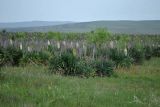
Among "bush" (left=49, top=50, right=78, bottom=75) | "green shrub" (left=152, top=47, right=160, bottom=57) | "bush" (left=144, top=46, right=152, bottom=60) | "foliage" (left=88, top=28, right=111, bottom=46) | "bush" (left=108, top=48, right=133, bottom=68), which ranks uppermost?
"foliage" (left=88, top=28, right=111, bottom=46)

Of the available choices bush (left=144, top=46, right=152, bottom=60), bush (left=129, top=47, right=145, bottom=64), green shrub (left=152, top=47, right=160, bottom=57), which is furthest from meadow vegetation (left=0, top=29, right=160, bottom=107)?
green shrub (left=152, top=47, right=160, bottom=57)

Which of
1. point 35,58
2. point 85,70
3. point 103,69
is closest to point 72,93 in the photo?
point 85,70

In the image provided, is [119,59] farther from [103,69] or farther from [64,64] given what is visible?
[64,64]

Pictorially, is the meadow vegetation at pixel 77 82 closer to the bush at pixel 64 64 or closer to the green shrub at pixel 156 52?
the bush at pixel 64 64

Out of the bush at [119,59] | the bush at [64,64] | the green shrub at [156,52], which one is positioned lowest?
the green shrub at [156,52]

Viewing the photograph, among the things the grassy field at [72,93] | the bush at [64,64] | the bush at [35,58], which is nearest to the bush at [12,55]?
the bush at [35,58]

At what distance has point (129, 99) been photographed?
41.2ft

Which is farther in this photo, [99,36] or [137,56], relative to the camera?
[137,56]

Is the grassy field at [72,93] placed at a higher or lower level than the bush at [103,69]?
higher

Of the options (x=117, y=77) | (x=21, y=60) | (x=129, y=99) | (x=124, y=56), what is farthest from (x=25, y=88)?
(x=124, y=56)

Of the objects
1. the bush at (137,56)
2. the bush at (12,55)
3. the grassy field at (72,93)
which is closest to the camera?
the grassy field at (72,93)

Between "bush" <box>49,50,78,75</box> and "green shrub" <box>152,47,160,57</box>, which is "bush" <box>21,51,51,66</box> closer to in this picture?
"bush" <box>49,50,78,75</box>

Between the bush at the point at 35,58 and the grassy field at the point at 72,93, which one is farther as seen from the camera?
the bush at the point at 35,58

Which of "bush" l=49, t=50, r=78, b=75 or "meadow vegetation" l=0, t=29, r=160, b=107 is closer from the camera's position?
"meadow vegetation" l=0, t=29, r=160, b=107
